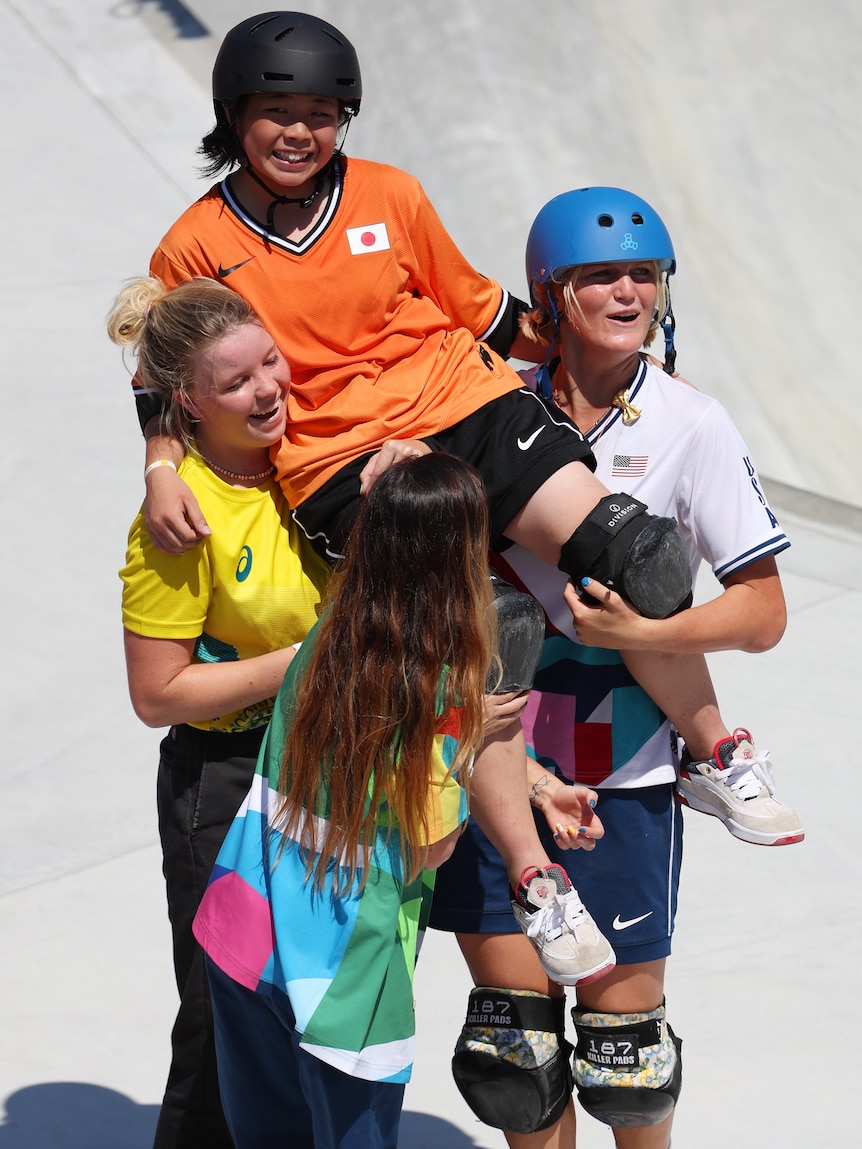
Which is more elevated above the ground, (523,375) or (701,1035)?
(523,375)

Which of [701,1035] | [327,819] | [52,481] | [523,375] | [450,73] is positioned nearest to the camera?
[327,819]

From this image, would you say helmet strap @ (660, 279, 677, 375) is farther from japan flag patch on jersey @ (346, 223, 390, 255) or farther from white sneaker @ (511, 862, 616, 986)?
white sneaker @ (511, 862, 616, 986)

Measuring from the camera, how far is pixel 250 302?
8.85 feet

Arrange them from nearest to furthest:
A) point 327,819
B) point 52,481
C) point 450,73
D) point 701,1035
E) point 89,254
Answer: point 327,819
point 701,1035
point 52,481
point 89,254
point 450,73

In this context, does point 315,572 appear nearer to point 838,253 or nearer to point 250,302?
point 250,302

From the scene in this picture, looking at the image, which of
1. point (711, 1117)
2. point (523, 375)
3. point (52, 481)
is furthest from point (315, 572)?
point (52, 481)

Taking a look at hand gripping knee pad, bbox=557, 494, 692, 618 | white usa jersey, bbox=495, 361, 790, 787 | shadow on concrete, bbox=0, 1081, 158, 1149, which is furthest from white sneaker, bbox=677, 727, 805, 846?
shadow on concrete, bbox=0, 1081, 158, 1149

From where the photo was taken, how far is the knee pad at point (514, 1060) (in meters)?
2.74

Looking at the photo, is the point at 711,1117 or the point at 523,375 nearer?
the point at 523,375

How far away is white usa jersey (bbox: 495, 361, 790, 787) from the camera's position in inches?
104

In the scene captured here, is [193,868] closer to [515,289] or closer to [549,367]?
[549,367]

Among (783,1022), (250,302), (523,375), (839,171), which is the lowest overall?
(783,1022)

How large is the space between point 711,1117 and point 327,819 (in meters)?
1.75

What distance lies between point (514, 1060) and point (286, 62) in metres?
1.93
